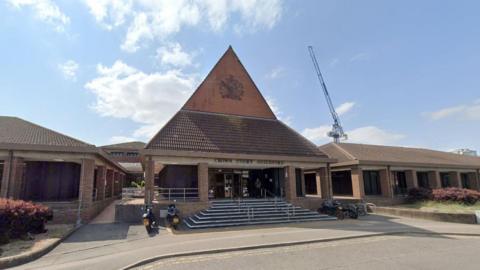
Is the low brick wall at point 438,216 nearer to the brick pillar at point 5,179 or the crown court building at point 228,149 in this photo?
the crown court building at point 228,149

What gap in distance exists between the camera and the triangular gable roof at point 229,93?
20766 millimetres

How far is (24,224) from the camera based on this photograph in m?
10.5

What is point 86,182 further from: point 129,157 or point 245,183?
point 129,157

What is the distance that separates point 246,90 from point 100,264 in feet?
55.8

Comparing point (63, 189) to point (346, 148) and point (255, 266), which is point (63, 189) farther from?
point (346, 148)

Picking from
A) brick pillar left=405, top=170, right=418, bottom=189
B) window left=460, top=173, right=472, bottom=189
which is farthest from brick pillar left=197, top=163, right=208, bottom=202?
window left=460, top=173, right=472, bottom=189

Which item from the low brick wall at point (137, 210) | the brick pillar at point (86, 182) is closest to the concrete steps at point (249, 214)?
the low brick wall at point (137, 210)

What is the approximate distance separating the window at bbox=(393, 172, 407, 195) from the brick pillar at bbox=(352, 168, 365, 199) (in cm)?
581

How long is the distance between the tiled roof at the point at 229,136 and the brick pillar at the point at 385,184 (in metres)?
7.80

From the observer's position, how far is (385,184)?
79.1 ft

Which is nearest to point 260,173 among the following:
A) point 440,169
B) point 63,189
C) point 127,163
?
point 63,189

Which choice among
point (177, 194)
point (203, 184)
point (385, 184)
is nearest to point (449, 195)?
point (385, 184)

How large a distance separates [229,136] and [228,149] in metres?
1.43

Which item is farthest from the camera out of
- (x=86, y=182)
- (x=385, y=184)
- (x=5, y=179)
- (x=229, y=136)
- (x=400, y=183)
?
(x=400, y=183)
